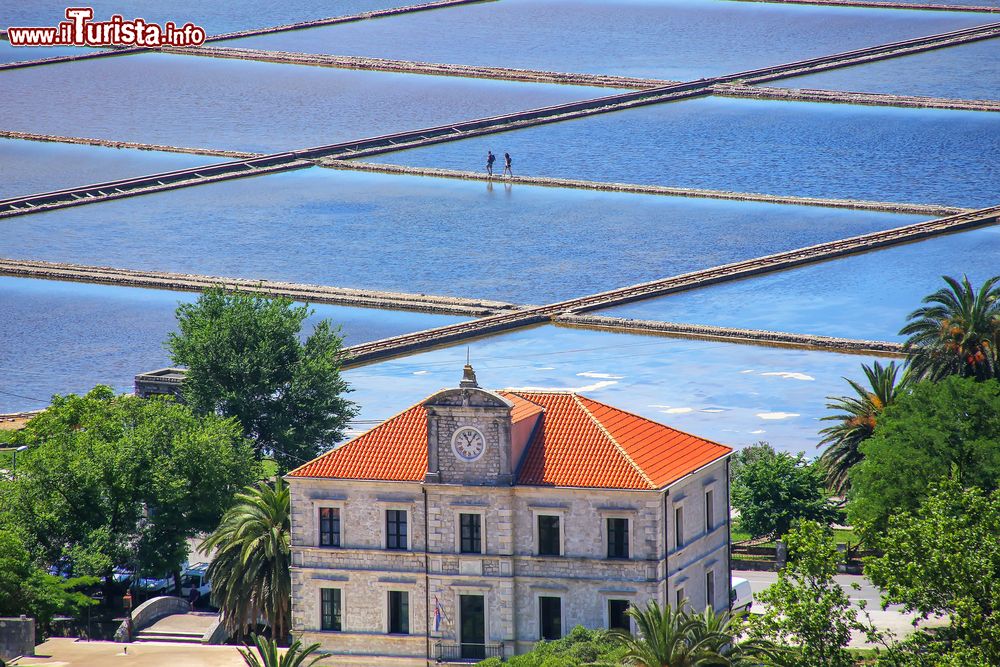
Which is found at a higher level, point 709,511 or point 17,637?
point 709,511

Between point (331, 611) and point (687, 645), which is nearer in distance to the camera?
point (687, 645)

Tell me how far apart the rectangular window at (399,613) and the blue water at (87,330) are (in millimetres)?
41587

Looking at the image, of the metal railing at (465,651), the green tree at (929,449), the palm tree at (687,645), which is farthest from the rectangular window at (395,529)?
the green tree at (929,449)

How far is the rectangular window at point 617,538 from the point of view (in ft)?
232

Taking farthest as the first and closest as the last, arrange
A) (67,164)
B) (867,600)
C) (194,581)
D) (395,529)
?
(67,164), (194,581), (867,600), (395,529)

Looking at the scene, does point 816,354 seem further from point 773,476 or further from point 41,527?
point 41,527

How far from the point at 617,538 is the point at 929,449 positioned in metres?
14.2

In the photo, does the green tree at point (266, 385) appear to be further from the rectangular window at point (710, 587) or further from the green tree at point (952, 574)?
the green tree at point (952, 574)

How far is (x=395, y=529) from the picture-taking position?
73.0 meters

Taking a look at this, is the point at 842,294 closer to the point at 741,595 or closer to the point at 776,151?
the point at 741,595

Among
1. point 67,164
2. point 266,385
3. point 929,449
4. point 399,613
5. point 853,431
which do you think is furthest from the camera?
point 67,164

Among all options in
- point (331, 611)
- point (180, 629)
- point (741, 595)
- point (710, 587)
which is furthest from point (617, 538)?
point (180, 629)

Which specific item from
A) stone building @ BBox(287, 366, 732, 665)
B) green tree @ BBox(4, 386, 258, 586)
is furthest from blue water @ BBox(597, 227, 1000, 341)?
stone building @ BBox(287, 366, 732, 665)

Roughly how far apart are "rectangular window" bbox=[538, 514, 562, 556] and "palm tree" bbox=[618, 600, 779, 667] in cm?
899
